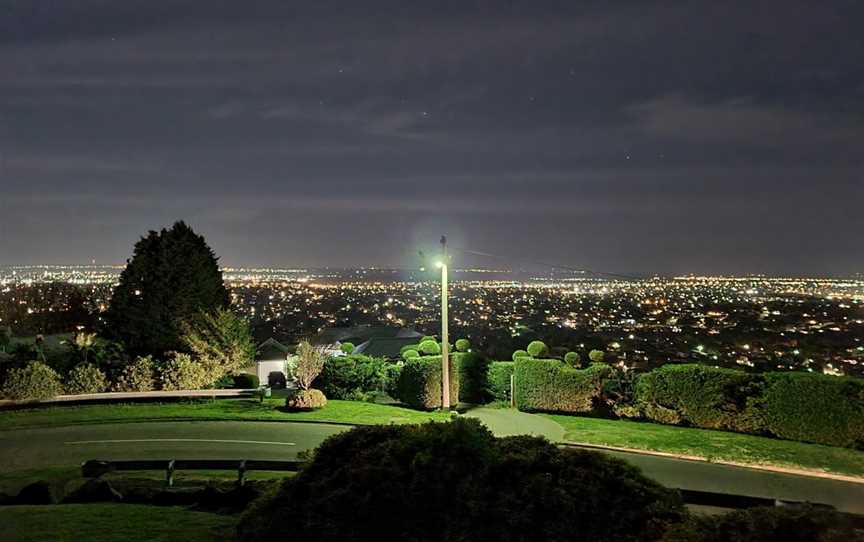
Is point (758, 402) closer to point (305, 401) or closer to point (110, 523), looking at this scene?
point (305, 401)

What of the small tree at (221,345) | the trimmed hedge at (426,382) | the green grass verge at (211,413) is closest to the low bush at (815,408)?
the green grass verge at (211,413)

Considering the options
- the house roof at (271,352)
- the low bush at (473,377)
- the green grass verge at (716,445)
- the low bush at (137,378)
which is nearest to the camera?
the green grass verge at (716,445)

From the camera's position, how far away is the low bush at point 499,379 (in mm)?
27828

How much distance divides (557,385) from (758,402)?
23.3 feet

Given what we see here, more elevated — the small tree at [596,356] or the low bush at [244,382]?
the small tree at [596,356]

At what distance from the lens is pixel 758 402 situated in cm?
2064

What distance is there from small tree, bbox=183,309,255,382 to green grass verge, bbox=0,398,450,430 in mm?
3951

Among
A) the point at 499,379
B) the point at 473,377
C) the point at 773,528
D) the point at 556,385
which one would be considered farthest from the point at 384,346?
the point at 773,528

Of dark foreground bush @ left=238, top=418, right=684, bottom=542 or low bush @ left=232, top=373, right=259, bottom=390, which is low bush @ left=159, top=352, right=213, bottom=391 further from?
dark foreground bush @ left=238, top=418, right=684, bottom=542

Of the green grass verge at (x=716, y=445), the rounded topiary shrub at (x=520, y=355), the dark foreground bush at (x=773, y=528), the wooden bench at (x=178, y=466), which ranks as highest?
the dark foreground bush at (x=773, y=528)

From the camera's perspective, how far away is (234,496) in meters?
12.5

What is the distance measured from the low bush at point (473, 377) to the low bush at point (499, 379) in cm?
21

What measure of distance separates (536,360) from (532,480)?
1742 cm

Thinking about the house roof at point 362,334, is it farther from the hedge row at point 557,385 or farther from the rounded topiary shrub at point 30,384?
the rounded topiary shrub at point 30,384
